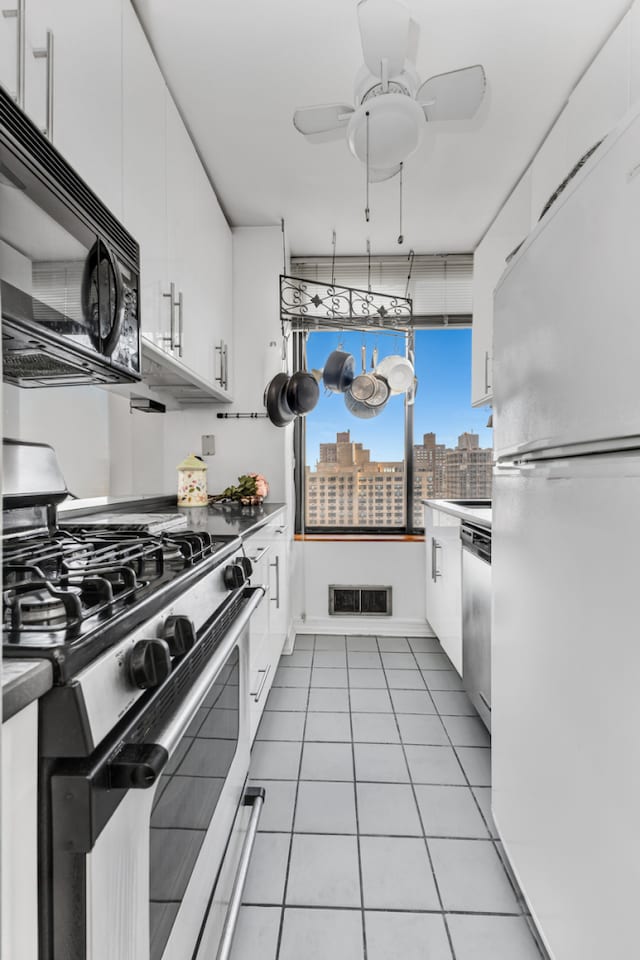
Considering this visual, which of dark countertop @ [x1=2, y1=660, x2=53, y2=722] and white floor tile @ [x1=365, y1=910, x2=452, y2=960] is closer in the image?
dark countertop @ [x1=2, y1=660, x2=53, y2=722]

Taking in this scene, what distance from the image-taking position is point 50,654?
21.8 inches

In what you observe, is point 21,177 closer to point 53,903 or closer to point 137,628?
point 137,628

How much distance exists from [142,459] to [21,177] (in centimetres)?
203

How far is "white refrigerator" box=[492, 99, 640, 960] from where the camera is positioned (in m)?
0.78

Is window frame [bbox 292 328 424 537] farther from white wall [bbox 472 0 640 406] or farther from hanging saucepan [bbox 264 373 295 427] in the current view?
hanging saucepan [bbox 264 373 295 427]

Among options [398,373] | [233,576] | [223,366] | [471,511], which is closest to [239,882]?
[233,576]

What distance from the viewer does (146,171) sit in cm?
168

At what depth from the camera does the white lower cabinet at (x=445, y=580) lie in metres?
2.57

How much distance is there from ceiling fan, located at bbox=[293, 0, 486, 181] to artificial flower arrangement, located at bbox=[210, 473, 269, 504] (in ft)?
5.35

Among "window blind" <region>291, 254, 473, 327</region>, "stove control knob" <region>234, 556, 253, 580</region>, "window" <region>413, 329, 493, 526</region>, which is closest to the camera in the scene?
"stove control knob" <region>234, 556, 253, 580</region>

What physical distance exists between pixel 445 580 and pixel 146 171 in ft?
7.51

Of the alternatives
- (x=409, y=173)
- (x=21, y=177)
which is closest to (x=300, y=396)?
(x=409, y=173)

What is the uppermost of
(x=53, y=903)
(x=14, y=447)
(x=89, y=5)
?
(x=89, y=5)

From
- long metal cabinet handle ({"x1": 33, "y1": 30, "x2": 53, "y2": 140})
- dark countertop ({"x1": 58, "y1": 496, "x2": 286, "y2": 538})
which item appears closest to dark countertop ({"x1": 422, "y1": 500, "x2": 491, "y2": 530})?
dark countertop ({"x1": 58, "y1": 496, "x2": 286, "y2": 538})
